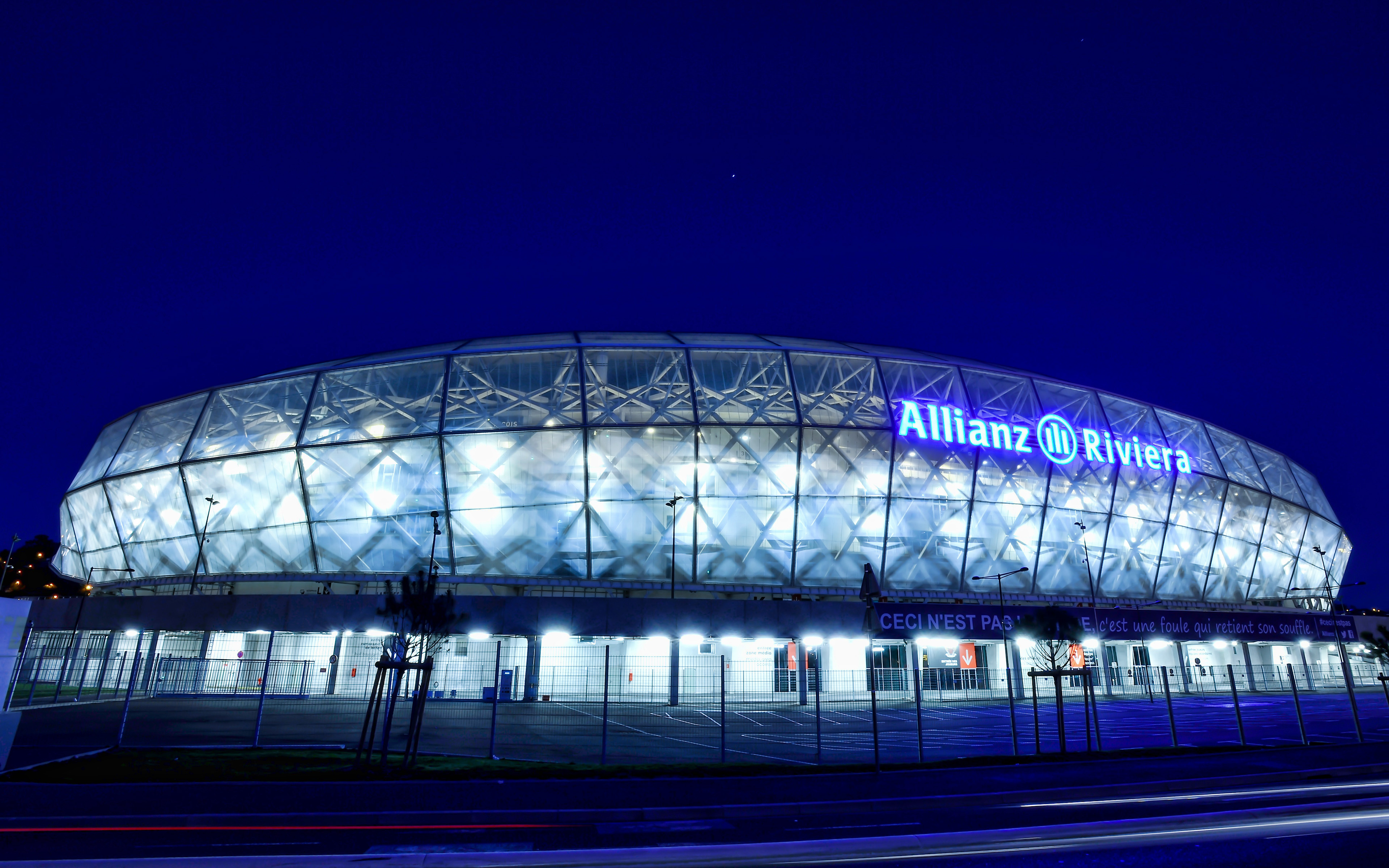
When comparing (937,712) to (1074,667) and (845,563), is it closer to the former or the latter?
(845,563)

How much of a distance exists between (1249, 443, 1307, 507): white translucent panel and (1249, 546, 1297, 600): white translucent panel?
407 centimetres

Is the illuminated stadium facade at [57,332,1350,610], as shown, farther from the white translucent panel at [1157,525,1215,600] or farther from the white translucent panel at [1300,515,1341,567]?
the white translucent panel at [1300,515,1341,567]

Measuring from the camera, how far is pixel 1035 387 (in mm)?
44312

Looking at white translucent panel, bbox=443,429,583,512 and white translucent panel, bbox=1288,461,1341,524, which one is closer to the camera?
white translucent panel, bbox=443,429,583,512

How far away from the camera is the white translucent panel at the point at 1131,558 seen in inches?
1804

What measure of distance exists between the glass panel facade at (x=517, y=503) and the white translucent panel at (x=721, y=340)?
8996 millimetres

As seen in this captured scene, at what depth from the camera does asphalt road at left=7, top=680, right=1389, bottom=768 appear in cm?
1742

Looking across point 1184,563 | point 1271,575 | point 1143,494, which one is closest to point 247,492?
point 1143,494

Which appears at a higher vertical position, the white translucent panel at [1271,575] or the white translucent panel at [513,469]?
the white translucent panel at [513,469]

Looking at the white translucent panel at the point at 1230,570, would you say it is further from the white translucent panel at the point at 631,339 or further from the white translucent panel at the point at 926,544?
the white translucent panel at the point at 631,339

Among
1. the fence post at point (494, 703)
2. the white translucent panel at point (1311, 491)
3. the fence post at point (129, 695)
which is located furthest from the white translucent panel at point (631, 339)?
the white translucent panel at point (1311, 491)

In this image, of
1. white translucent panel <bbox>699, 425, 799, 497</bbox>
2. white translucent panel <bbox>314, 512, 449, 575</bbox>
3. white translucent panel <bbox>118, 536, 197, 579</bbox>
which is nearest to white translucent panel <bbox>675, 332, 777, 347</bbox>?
white translucent panel <bbox>699, 425, 799, 497</bbox>

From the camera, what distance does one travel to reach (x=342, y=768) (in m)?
14.6

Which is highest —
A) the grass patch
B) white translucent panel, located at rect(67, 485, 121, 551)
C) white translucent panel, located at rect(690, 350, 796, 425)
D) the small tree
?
white translucent panel, located at rect(690, 350, 796, 425)
